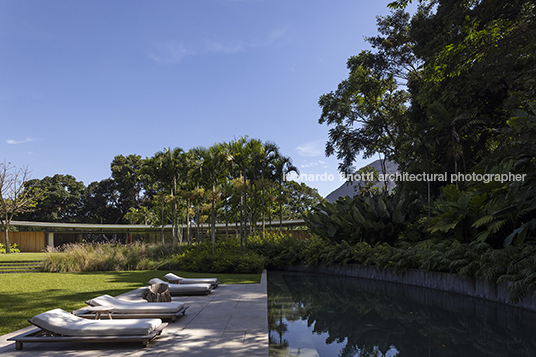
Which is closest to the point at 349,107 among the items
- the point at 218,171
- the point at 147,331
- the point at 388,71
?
the point at 388,71

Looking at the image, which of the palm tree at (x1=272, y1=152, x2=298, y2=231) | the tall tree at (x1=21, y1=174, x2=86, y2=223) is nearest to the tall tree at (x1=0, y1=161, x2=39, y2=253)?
the tall tree at (x1=21, y1=174, x2=86, y2=223)

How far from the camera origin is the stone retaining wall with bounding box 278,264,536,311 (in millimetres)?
7721

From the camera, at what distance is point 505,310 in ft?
23.5

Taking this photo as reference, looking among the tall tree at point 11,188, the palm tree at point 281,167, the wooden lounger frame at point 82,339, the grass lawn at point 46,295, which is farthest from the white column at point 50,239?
the wooden lounger frame at point 82,339

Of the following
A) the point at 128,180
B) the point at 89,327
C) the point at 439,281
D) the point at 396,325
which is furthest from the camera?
the point at 128,180

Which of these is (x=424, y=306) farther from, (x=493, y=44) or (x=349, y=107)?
(x=349, y=107)

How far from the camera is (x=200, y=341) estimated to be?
176 inches

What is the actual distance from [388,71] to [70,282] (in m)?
19.8

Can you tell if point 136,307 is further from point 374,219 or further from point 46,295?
point 374,219

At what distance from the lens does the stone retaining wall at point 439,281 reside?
25.3 feet

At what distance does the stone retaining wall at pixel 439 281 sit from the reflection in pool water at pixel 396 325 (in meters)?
0.25

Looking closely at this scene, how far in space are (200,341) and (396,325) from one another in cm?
366

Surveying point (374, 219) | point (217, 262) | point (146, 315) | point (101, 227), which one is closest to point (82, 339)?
point (146, 315)

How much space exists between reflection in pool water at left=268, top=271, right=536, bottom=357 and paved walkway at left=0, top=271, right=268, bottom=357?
15.1 inches
